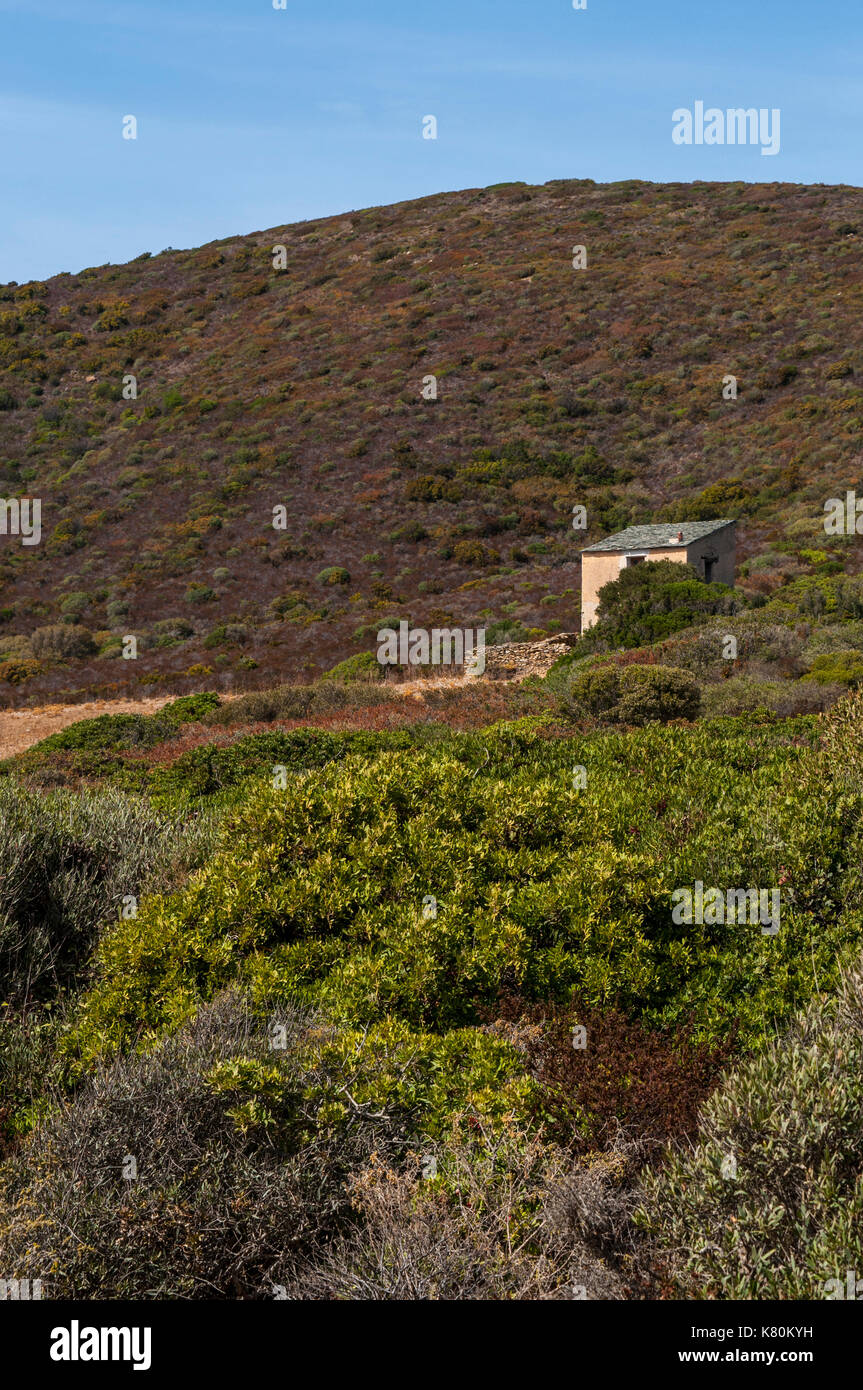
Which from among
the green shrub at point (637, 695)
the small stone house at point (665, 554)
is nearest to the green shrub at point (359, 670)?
the small stone house at point (665, 554)

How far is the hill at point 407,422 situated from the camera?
107ft

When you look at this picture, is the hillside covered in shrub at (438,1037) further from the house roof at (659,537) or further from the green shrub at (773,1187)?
the house roof at (659,537)

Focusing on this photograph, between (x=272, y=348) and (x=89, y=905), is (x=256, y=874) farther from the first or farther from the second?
(x=272, y=348)

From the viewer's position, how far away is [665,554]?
25.1m

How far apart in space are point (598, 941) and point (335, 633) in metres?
24.7

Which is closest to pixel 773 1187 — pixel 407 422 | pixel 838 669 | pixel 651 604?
pixel 838 669

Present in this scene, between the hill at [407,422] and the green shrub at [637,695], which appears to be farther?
the hill at [407,422]

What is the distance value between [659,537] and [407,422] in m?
23.8

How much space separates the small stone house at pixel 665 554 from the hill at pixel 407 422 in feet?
4.79

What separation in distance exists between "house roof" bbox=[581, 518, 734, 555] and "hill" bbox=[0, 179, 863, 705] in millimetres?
2162

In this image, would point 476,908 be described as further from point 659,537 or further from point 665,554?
point 659,537

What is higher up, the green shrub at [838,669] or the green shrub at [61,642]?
the green shrub at [61,642]

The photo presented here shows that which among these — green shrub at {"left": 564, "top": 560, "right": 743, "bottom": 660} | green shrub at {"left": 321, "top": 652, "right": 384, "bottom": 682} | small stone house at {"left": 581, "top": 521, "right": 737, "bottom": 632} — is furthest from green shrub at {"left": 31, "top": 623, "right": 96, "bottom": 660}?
green shrub at {"left": 564, "top": 560, "right": 743, "bottom": 660}

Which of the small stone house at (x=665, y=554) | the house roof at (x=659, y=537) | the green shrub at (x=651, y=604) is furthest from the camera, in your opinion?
the house roof at (x=659, y=537)
